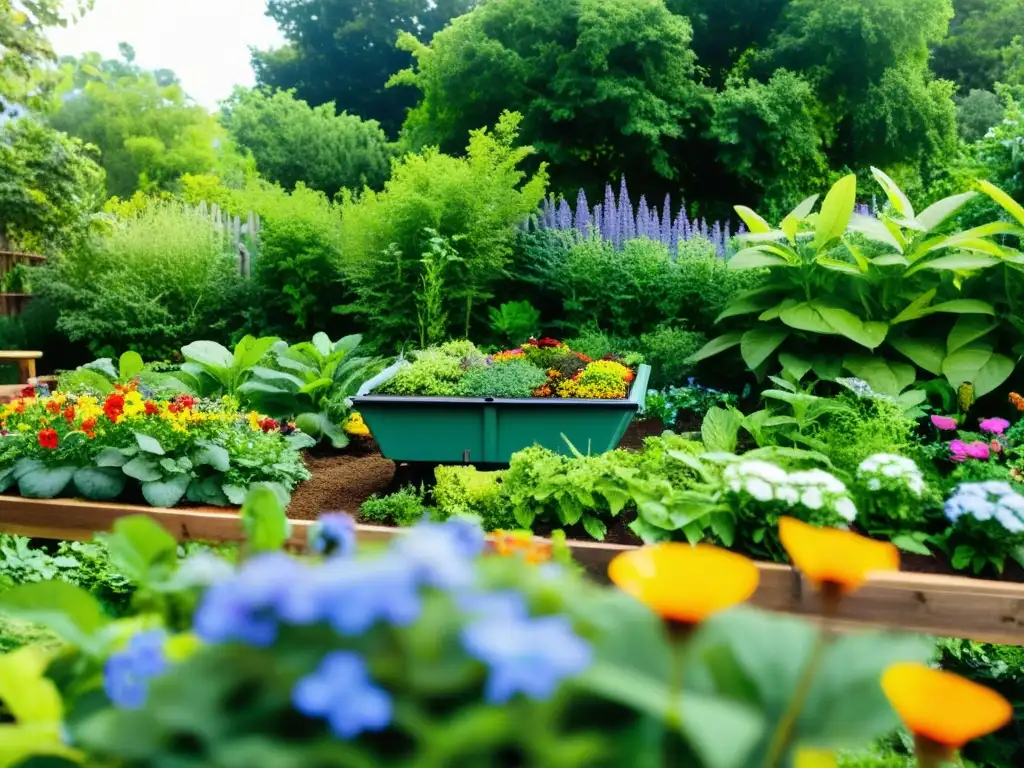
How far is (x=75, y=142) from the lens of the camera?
338 inches

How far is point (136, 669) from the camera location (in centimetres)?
50

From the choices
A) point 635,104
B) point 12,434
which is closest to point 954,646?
point 12,434

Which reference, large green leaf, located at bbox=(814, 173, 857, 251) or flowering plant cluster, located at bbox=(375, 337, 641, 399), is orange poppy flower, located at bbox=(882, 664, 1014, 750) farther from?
large green leaf, located at bbox=(814, 173, 857, 251)

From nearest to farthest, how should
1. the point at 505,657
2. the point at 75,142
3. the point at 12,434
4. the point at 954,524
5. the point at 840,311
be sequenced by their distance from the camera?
1. the point at 505,657
2. the point at 954,524
3. the point at 12,434
4. the point at 840,311
5. the point at 75,142

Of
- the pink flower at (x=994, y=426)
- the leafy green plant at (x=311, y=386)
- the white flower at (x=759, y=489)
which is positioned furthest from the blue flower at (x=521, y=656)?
the leafy green plant at (x=311, y=386)

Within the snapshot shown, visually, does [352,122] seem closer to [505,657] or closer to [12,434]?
[12,434]

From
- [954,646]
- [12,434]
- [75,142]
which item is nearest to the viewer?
[954,646]

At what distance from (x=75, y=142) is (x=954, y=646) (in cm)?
928

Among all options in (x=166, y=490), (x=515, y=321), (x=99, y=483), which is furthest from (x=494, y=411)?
(x=515, y=321)

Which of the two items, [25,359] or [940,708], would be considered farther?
[25,359]

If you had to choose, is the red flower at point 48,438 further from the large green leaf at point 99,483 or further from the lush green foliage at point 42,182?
the lush green foliage at point 42,182

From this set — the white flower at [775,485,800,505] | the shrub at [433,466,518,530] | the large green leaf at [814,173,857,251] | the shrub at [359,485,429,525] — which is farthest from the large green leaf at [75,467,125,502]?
the large green leaf at [814,173,857,251]

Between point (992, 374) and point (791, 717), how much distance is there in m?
3.10

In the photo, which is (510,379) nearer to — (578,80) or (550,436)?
(550,436)
